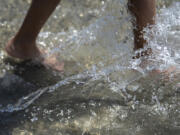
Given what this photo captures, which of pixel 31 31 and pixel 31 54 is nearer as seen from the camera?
pixel 31 31

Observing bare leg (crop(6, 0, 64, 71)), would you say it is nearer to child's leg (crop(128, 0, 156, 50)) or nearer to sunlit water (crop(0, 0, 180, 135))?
sunlit water (crop(0, 0, 180, 135))

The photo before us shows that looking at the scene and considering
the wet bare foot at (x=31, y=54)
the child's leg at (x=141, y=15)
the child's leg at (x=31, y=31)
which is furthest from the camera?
the wet bare foot at (x=31, y=54)

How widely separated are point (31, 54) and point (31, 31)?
0.62ft

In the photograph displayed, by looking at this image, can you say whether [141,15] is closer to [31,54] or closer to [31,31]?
[31,31]

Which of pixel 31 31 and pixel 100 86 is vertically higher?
pixel 31 31

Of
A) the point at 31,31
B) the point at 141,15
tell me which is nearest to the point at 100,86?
the point at 141,15

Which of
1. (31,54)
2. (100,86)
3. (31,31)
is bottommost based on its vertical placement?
(100,86)

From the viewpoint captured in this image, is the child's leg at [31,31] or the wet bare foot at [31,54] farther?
the wet bare foot at [31,54]

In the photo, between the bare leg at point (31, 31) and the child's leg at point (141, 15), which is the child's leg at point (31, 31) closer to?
the bare leg at point (31, 31)

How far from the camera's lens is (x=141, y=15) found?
1669 millimetres

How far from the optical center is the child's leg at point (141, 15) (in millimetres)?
1642

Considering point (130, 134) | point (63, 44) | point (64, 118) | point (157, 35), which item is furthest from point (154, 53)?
point (63, 44)

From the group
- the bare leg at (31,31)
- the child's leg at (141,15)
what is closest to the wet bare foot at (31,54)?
the bare leg at (31,31)

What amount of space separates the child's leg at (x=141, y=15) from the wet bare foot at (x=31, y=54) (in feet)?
2.20
